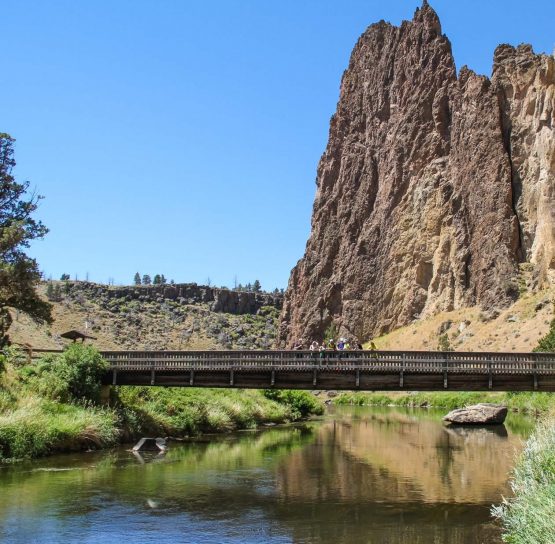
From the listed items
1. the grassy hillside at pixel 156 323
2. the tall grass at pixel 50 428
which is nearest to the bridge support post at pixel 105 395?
the tall grass at pixel 50 428

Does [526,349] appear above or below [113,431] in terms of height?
above

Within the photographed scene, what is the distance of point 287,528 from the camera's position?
22.0m

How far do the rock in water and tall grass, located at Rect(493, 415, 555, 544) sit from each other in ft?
119

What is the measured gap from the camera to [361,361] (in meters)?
34.2

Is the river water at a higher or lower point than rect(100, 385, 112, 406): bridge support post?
lower

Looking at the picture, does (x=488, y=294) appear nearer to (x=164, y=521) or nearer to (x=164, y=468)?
(x=164, y=468)

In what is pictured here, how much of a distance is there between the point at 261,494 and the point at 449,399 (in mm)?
59663

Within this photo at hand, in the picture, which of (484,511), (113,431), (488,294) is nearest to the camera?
(484,511)

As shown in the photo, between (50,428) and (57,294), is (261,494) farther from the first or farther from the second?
(57,294)

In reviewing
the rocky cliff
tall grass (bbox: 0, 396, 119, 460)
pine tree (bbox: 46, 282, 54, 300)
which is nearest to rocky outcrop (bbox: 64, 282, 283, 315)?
pine tree (bbox: 46, 282, 54, 300)

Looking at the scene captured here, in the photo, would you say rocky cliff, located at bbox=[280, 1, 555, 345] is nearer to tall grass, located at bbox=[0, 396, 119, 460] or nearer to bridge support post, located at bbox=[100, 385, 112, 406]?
bridge support post, located at bbox=[100, 385, 112, 406]

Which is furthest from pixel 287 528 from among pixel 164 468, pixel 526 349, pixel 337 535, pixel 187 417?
pixel 526 349

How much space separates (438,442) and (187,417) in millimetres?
15902

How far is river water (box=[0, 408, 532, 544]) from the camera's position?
2103 cm
